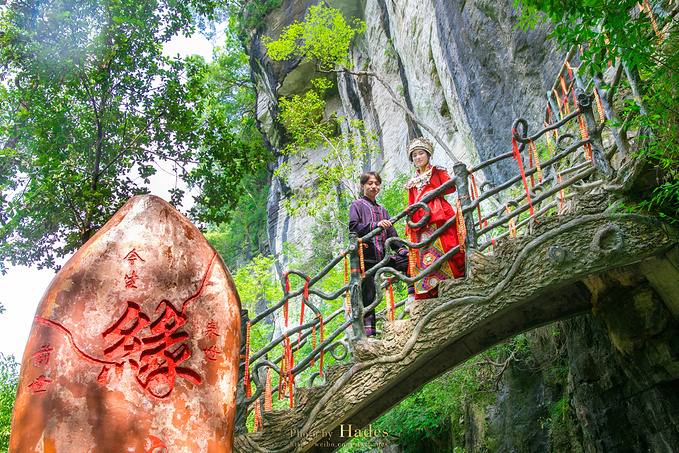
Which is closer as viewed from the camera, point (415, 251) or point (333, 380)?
point (333, 380)

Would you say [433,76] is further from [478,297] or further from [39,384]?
[39,384]

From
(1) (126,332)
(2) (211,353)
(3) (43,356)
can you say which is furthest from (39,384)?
(2) (211,353)

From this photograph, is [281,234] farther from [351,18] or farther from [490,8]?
[490,8]

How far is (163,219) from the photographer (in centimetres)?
243

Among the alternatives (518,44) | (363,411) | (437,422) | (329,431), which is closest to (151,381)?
(329,431)

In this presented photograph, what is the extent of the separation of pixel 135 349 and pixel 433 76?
953 cm

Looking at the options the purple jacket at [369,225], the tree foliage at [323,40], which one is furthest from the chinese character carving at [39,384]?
the tree foliage at [323,40]

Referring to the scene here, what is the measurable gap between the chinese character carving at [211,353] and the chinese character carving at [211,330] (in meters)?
0.05

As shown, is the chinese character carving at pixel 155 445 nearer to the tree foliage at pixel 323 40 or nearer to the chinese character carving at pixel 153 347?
the chinese character carving at pixel 153 347

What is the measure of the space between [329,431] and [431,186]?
245 cm

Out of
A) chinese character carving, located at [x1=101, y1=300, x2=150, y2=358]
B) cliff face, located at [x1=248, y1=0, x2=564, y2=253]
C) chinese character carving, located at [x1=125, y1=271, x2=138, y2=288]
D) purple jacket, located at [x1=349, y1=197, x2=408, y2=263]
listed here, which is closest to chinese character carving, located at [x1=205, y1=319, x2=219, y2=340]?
chinese character carving, located at [x1=101, y1=300, x2=150, y2=358]

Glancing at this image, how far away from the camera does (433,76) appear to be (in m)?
10.5

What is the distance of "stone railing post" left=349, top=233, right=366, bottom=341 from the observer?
4.05 metres

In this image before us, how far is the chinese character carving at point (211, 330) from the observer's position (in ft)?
7.48
